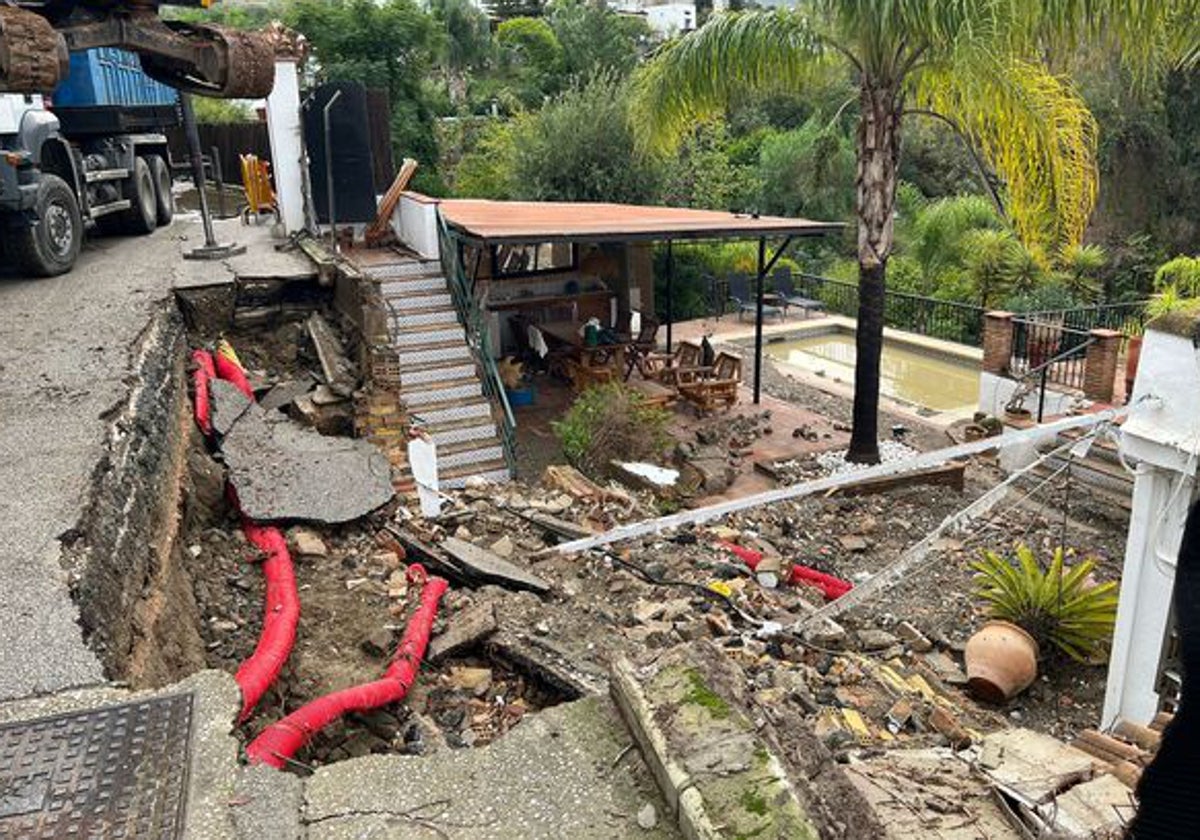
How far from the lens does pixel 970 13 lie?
27.7 feet

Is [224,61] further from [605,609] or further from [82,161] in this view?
[82,161]

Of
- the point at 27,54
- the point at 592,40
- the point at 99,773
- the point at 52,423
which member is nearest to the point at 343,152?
the point at 52,423

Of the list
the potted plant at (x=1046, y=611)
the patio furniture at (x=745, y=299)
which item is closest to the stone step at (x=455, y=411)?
the potted plant at (x=1046, y=611)

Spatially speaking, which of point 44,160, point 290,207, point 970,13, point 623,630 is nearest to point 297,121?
point 290,207

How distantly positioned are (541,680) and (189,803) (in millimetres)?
2372

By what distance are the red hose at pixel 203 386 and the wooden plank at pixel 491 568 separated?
8.17 ft

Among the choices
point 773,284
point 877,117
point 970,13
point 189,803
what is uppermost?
point 970,13

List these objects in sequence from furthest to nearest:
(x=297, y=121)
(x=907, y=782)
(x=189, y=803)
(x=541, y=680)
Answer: (x=297, y=121)
(x=541, y=680)
(x=907, y=782)
(x=189, y=803)

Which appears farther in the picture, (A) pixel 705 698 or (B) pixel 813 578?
(B) pixel 813 578

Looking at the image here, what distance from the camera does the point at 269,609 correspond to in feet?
17.3

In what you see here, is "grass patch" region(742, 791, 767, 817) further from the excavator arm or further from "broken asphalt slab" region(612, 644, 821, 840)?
the excavator arm

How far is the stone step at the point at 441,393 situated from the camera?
10266 millimetres

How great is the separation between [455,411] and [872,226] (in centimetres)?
534

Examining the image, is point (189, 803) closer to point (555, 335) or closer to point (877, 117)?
point (877, 117)
